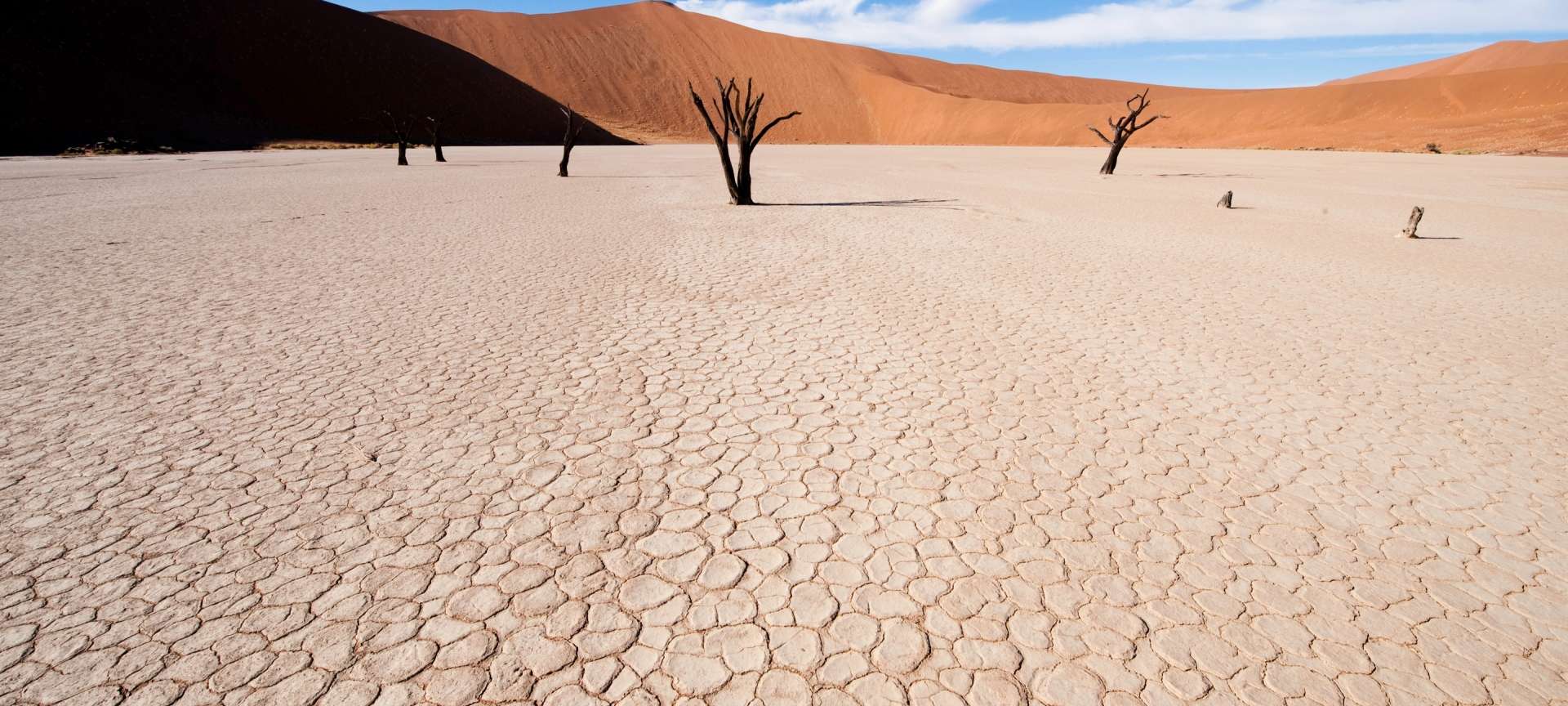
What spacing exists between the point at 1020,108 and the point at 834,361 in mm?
73527

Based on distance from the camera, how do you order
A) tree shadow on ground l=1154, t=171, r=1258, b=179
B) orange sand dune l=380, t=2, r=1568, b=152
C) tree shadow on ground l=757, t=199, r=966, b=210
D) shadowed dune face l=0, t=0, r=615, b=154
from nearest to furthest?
1. tree shadow on ground l=757, t=199, r=966, b=210
2. tree shadow on ground l=1154, t=171, r=1258, b=179
3. shadowed dune face l=0, t=0, r=615, b=154
4. orange sand dune l=380, t=2, r=1568, b=152

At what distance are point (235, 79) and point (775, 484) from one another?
201 feet

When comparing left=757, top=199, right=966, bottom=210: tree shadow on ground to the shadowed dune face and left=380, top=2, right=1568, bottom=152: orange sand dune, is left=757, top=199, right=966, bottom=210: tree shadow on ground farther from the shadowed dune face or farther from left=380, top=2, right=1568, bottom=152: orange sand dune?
left=380, top=2, right=1568, bottom=152: orange sand dune

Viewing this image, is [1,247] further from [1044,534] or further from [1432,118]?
[1432,118]

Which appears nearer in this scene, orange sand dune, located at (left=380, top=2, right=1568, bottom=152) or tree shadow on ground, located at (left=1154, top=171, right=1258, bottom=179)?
tree shadow on ground, located at (left=1154, top=171, right=1258, bottom=179)

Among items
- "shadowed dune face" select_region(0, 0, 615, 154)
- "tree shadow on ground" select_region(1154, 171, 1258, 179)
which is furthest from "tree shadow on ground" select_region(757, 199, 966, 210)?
"shadowed dune face" select_region(0, 0, 615, 154)

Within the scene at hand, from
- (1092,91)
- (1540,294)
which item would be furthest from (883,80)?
(1540,294)

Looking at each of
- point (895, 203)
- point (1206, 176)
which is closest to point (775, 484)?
point (895, 203)

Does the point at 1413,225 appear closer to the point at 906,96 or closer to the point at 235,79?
the point at 235,79

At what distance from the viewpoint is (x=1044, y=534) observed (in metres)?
3.53

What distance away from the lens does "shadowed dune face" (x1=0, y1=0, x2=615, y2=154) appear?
125 ft

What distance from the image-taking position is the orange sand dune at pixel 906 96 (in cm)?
5256

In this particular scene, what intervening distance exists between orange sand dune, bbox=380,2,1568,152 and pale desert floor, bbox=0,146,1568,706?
51204 mm

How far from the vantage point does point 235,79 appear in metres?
49.1
